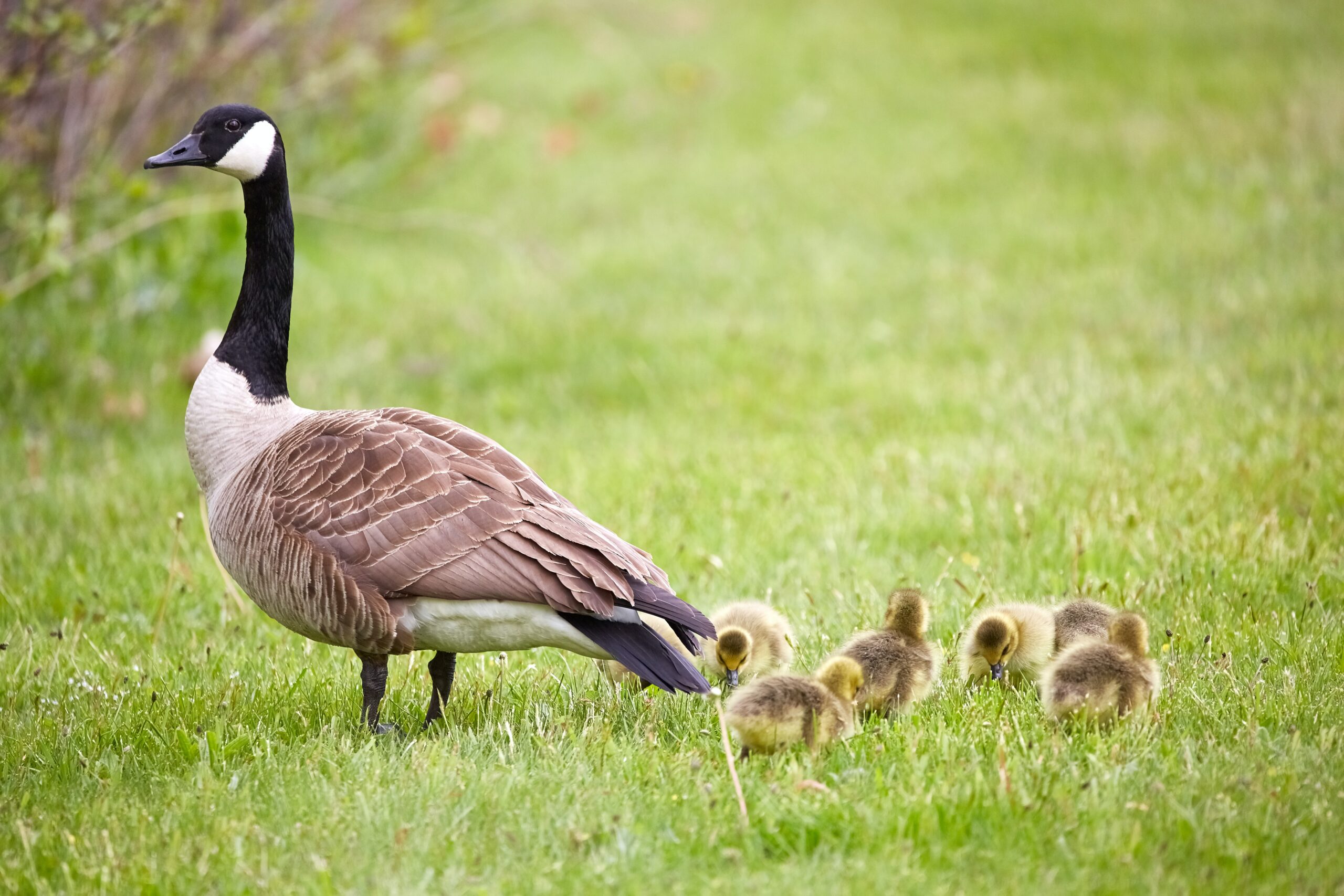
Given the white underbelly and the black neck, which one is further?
the black neck

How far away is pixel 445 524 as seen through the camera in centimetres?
418

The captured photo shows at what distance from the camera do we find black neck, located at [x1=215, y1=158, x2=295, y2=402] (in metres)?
5.16

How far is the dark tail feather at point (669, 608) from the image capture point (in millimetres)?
3943

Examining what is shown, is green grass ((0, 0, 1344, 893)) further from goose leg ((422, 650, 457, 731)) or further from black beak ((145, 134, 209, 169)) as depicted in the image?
black beak ((145, 134, 209, 169))

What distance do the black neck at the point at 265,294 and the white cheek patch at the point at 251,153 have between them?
0.14ft

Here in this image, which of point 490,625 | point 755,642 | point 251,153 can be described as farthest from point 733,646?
point 251,153

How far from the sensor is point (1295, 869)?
3258mm

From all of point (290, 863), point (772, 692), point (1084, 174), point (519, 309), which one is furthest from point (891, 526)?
point (1084, 174)

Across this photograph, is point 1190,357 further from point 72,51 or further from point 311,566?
point 72,51

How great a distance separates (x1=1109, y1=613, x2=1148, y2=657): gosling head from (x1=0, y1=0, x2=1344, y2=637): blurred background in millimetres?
1297

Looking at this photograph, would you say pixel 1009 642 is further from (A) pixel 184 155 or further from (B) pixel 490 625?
(A) pixel 184 155

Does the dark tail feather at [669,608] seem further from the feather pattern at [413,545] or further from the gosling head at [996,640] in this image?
the gosling head at [996,640]

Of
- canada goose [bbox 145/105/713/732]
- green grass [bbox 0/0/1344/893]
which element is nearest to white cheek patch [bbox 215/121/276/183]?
canada goose [bbox 145/105/713/732]

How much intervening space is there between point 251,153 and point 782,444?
3.50 metres
